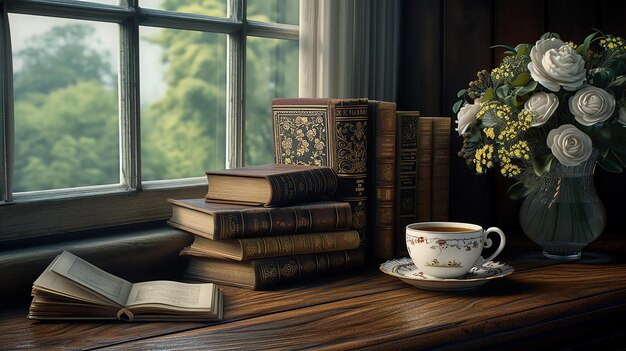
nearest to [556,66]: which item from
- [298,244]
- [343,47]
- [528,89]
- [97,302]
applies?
[528,89]

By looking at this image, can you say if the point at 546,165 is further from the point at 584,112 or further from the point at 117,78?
the point at 117,78

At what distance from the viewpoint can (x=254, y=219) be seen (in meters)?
1.66

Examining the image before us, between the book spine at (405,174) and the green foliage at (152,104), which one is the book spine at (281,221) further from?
the green foliage at (152,104)

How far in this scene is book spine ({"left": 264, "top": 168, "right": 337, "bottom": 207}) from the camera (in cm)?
171

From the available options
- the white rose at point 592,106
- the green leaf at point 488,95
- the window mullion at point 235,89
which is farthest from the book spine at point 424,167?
the window mullion at point 235,89

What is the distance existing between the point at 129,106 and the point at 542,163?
1.01 metres

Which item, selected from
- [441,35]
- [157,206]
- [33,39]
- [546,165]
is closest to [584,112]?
[546,165]

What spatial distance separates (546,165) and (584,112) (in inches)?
6.1

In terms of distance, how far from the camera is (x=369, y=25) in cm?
229

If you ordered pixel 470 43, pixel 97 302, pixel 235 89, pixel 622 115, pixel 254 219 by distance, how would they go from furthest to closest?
pixel 470 43 → pixel 235 89 → pixel 622 115 → pixel 254 219 → pixel 97 302

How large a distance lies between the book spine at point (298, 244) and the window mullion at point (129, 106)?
429 millimetres

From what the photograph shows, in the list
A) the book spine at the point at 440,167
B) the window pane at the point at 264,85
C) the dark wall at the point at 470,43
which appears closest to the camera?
the book spine at the point at 440,167

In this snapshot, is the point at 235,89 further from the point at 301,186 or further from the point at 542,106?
the point at 542,106

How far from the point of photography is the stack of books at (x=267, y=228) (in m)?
1.66
